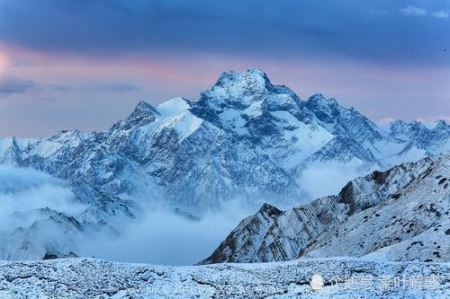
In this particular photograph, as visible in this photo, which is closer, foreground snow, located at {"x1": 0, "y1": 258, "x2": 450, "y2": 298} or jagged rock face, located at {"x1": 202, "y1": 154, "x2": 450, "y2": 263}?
foreground snow, located at {"x1": 0, "y1": 258, "x2": 450, "y2": 298}

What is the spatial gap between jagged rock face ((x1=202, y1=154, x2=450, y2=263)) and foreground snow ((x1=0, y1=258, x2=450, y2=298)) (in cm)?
3034

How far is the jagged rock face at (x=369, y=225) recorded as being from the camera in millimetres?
94312

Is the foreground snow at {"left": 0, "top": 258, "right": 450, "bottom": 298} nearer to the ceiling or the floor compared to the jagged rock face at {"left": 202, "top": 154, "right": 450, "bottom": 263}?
nearer to the floor

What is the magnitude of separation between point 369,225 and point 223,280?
6513cm

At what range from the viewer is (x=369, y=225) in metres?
122

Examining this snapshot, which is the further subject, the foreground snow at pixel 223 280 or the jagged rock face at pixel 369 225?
the jagged rock face at pixel 369 225

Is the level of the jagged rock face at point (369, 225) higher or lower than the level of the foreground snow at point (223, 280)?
higher

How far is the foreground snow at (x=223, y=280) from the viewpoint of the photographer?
187 ft

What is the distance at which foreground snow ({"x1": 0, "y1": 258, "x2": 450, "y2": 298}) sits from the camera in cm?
5709

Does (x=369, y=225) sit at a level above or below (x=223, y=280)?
above

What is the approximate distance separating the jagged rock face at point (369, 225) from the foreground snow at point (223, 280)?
3034 centimetres

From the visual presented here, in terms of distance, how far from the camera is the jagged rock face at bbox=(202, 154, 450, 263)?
94312 millimetres

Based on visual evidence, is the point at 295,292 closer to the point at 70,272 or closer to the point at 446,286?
the point at 446,286

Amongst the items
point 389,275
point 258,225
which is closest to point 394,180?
point 258,225
